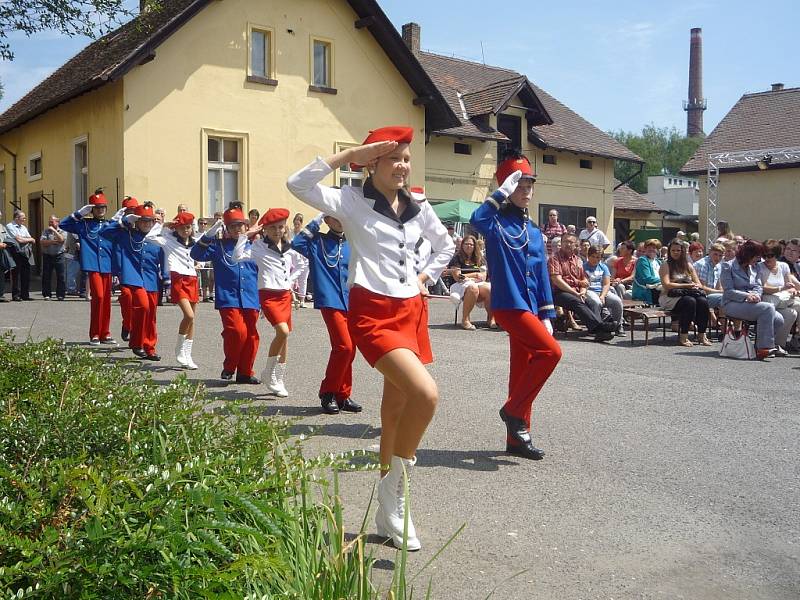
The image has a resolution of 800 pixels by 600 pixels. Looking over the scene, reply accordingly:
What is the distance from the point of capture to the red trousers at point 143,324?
12008 mm

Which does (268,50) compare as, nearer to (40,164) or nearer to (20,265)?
(40,164)

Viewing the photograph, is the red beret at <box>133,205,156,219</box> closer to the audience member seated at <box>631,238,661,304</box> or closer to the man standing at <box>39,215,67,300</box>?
the audience member seated at <box>631,238,661,304</box>

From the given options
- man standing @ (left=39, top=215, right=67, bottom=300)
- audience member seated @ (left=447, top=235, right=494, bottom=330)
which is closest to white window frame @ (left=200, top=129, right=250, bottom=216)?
man standing @ (left=39, top=215, right=67, bottom=300)

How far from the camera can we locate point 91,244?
13406 millimetres

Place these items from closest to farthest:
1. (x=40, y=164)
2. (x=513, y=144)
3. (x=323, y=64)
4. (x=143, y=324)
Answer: (x=143, y=324) → (x=323, y=64) → (x=40, y=164) → (x=513, y=144)

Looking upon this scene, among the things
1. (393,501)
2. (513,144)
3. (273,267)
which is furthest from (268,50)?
(393,501)

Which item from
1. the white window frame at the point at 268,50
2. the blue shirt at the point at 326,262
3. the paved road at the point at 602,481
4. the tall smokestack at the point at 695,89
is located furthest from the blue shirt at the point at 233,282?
the tall smokestack at the point at 695,89

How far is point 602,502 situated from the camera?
5562 mm

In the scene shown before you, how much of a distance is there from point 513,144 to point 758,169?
427 inches

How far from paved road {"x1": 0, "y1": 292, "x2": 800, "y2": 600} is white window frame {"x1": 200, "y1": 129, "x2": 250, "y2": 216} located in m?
13.9

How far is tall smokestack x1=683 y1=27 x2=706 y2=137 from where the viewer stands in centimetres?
8250

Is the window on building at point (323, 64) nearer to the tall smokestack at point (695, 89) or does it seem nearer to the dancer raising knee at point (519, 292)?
the dancer raising knee at point (519, 292)

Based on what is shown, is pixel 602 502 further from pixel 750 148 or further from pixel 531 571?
pixel 750 148

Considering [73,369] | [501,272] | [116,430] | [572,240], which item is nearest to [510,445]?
[501,272]
